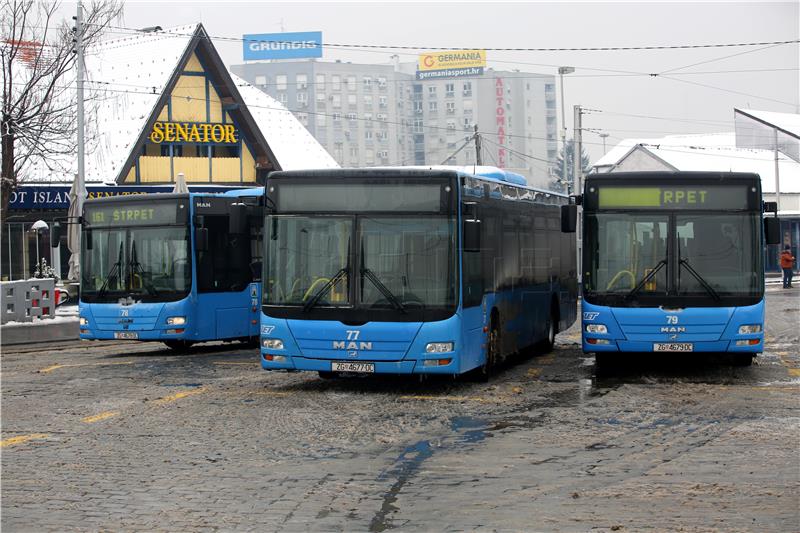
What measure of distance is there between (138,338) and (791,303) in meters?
24.5

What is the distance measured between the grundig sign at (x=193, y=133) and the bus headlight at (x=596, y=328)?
35.1 m

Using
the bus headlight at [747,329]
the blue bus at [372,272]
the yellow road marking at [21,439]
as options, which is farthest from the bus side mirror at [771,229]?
the yellow road marking at [21,439]

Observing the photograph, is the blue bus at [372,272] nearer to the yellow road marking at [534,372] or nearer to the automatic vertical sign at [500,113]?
the yellow road marking at [534,372]

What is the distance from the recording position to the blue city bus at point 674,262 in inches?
651

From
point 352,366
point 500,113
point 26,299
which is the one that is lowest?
point 352,366

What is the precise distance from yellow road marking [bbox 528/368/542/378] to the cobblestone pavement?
195 mm

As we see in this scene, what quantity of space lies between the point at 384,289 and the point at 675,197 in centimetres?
464

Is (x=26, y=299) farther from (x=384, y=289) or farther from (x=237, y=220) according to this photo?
(x=384, y=289)

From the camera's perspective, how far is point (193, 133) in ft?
166

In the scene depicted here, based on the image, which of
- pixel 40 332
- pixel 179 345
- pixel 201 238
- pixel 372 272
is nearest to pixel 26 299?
pixel 40 332

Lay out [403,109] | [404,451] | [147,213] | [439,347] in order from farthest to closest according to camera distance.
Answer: [403,109], [147,213], [439,347], [404,451]

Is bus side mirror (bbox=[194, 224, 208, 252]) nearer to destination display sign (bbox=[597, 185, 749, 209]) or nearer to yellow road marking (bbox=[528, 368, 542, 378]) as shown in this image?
yellow road marking (bbox=[528, 368, 542, 378])

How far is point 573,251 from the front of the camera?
24.0 metres

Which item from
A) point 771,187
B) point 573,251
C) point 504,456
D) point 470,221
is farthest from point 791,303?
point 771,187
